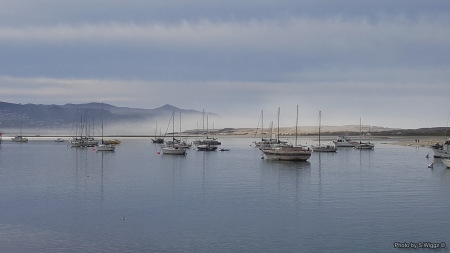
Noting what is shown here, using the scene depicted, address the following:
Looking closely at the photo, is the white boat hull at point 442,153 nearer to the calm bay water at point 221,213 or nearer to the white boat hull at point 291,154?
the white boat hull at point 291,154

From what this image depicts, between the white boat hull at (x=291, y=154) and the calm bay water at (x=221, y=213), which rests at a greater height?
the white boat hull at (x=291, y=154)

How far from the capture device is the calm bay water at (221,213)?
20.5 meters

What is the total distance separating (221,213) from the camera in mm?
26359

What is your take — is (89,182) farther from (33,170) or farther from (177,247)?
(177,247)

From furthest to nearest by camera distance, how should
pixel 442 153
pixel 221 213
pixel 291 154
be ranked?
pixel 442 153 < pixel 291 154 < pixel 221 213

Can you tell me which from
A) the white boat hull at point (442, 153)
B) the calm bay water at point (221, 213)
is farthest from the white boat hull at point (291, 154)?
the calm bay water at point (221, 213)

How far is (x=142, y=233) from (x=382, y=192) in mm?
18841

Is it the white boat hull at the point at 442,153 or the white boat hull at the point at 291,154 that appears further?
the white boat hull at the point at 291,154

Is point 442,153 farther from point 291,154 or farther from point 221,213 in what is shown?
point 221,213

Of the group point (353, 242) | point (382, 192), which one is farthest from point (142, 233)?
point (382, 192)

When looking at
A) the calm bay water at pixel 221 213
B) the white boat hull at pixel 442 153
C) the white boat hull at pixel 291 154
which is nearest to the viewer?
the calm bay water at pixel 221 213

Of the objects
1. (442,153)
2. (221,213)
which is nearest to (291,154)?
(442,153)

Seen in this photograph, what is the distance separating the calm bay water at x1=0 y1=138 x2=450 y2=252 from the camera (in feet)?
67.2

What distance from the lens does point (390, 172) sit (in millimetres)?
49719
